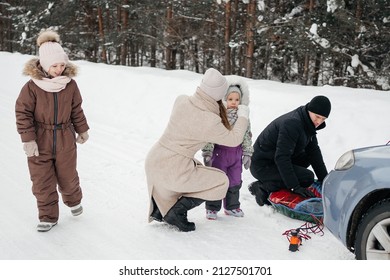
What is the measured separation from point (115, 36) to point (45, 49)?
1786cm

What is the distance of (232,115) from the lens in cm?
396

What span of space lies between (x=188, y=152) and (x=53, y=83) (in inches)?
53.6

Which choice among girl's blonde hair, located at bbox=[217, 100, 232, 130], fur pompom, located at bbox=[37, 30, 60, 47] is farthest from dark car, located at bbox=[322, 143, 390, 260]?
fur pompom, located at bbox=[37, 30, 60, 47]

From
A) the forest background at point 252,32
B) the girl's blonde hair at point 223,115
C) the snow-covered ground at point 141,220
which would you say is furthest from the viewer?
the forest background at point 252,32

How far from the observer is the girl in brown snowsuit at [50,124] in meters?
3.46

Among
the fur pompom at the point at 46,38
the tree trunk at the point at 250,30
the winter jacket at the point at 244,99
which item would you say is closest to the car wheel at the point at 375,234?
the winter jacket at the point at 244,99

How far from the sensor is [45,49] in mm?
3461

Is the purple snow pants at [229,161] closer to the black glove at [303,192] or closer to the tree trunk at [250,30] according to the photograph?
the black glove at [303,192]

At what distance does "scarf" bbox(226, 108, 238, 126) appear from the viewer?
3930 millimetres

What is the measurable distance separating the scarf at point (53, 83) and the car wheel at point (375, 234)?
2752 millimetres

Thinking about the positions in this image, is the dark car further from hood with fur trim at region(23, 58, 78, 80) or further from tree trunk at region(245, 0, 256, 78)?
tree trunk at region(245, 0, 256, 78)
